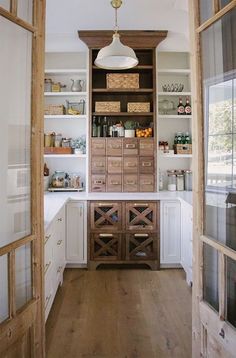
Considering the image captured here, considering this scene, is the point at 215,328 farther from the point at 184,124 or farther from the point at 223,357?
the point at 184,124

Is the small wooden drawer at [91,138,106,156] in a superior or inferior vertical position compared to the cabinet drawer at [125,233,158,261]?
superior

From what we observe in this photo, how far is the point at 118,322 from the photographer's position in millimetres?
2586

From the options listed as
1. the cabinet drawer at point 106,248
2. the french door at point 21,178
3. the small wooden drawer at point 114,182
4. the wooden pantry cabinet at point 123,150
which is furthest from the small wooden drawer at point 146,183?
the french door at point 21,178

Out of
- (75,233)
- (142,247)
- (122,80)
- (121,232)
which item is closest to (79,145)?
(122,80)

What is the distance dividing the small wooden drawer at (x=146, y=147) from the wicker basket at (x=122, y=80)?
71 centimetres

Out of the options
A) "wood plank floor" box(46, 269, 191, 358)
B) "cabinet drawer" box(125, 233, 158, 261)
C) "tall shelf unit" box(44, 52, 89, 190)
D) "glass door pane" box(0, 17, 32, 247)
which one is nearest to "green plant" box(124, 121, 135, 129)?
"tall shelf unit" box(44, 52, 89, 190)

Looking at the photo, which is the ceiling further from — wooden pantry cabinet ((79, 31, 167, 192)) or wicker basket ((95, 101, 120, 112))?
wicker basket ((95, 101, 120, 112))

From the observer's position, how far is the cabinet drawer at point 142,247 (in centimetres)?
378

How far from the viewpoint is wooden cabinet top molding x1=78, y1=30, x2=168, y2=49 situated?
12.6ft

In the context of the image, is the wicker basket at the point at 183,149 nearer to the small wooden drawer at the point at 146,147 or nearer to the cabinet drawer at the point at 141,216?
the small wooden drawer at the point at 146,147

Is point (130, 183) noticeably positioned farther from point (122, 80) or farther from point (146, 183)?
point (122, 80)

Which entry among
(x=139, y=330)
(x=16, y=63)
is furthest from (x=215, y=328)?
(x=16, y=63)

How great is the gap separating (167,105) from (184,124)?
37 cm

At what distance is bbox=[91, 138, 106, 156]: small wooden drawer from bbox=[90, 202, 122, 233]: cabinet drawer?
0.70m
